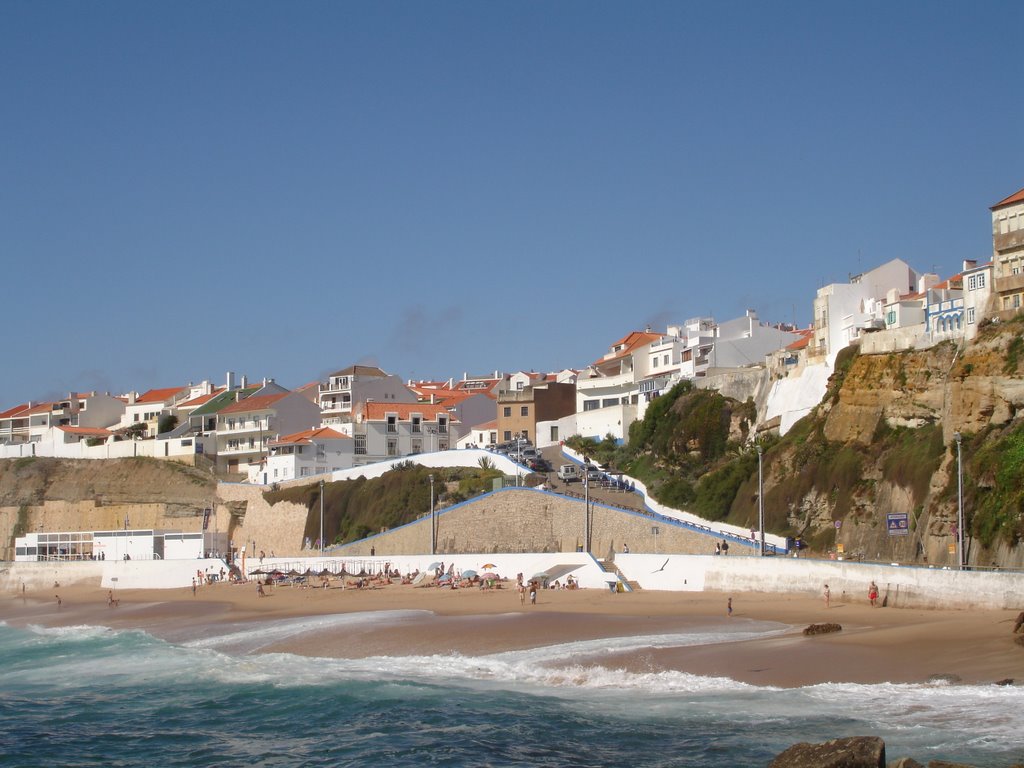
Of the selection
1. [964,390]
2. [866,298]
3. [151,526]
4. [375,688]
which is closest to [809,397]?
[866,298]

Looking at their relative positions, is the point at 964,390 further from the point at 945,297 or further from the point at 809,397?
the point at 809,397

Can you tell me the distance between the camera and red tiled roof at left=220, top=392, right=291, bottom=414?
75938 millimetres

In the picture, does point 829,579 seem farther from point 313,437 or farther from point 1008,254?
point 313,437

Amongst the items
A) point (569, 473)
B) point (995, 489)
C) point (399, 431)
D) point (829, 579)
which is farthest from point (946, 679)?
point (399, 431)

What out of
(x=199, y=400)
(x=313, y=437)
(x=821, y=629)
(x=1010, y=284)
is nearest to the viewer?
(x=821, y=629)

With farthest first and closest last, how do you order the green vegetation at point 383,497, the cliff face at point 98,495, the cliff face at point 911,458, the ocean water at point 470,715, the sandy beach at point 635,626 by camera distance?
the cliff face at point 98,495 → the green vegetation at point 383,497 → the cliff face at point 911,458 → the sandy beach at point 635,626 → the ocean water at point 470,715

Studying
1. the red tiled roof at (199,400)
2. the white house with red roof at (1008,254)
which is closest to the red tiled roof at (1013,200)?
the white house with red roof at (1008,254)

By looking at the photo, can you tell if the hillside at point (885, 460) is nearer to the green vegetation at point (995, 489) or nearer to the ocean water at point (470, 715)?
the green vegetation at point (995, 489)

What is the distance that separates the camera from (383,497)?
5781cm

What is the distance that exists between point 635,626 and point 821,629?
17.9ft

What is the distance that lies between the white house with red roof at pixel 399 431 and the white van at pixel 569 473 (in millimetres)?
14410

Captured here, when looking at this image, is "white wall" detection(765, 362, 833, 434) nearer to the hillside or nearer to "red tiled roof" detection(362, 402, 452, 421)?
the hillside

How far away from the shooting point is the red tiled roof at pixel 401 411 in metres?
72.4

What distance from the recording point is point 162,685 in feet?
87.7
